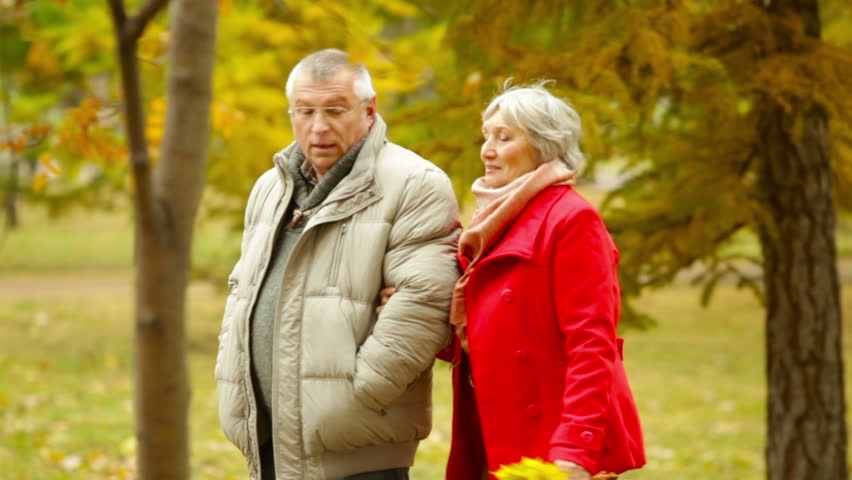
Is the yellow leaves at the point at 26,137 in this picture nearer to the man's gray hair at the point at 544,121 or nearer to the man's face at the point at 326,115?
the man's face at the point at 326,115

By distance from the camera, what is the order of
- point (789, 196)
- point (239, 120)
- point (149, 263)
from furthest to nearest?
point (239, 120) < point (789, 196) < point (149, 263)

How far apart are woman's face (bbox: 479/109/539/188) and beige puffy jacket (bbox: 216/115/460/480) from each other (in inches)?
8.8

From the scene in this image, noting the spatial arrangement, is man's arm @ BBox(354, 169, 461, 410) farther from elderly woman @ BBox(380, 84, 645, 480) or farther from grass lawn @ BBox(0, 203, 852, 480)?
grass lawn @ BBox(0, 203, 852, 480)

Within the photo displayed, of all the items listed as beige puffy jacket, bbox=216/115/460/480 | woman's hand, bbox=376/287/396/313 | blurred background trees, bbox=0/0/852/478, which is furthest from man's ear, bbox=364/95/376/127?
blurred background trees, bbox=0/0/852/478

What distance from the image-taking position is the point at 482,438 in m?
2.98

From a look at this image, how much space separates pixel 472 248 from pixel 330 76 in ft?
1.99

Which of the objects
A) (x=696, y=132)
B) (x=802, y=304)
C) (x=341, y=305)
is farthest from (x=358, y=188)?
(x=802, y=304)

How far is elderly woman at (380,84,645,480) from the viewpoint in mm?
2586

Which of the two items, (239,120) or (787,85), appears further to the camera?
(239,120)

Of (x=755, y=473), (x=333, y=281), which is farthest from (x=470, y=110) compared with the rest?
(x=755, y=473)

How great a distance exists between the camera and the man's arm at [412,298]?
111 inches

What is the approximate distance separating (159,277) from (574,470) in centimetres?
115

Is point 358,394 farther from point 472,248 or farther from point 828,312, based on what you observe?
point 828,312

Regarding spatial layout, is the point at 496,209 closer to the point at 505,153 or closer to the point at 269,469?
the point at 505,153
